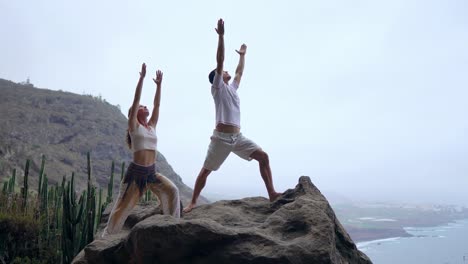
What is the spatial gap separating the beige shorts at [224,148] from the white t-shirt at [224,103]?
17 centimetres

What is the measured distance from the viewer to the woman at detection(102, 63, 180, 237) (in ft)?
17.6

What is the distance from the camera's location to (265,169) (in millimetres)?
5781

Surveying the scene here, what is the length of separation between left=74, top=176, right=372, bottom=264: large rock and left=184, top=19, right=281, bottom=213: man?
3.13 ft

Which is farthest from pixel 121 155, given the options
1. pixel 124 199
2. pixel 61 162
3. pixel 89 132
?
pixel 124 199

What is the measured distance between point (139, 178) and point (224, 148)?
1.07 metres

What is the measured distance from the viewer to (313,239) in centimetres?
439

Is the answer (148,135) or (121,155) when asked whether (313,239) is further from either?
(121,155)

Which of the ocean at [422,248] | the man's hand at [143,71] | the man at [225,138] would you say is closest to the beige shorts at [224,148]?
the man at [225,138]

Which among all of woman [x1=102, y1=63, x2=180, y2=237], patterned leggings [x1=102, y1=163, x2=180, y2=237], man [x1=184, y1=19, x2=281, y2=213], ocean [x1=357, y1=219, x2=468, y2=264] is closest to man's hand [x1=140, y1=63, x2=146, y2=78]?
woman [x1=102, y1=63, x2=180, y2=237]

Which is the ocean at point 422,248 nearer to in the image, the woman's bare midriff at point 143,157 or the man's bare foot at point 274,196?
the man's bare foot at point 274,196

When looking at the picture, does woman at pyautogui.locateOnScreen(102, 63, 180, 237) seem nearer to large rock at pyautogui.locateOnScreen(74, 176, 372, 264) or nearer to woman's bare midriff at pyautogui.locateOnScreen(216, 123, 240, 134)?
large rock at pyautogui.locateOnScreen(74, 176, 372, 264)

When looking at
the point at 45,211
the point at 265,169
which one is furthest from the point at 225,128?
the point at 45,211

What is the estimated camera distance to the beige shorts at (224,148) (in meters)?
5.61

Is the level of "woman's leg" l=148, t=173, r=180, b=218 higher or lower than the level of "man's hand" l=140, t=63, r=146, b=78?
lower
